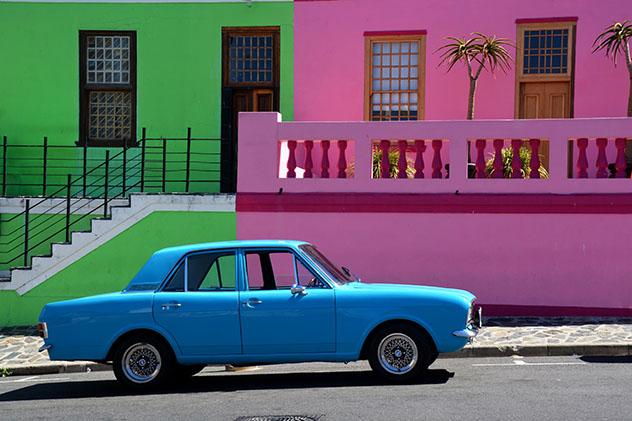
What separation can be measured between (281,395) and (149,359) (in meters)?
1.51

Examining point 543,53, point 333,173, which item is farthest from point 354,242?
point 543,53

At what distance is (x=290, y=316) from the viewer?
Result: 356 inches

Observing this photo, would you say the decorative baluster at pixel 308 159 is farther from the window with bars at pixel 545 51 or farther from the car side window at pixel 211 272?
the window with bars at pixel 545 51

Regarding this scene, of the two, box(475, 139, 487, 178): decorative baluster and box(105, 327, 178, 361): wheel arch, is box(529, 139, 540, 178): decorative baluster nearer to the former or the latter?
box(475, 139, 487, 178): decorative baluster

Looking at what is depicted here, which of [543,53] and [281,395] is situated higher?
[543,53]

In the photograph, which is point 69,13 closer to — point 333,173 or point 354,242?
point 333,173

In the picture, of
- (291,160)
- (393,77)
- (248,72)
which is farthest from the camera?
(248,72)

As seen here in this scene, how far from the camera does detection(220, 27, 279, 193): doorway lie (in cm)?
1672

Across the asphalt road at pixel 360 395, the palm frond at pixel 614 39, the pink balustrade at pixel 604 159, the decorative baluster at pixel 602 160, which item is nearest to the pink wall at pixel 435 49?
the palm frond at pixel 614 39

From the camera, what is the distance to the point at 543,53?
16.1 meters

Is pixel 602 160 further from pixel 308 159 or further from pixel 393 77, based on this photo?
pixel 393 77

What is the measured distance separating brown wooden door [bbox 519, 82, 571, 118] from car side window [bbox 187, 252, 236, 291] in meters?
8.33

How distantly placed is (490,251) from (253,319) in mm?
5071

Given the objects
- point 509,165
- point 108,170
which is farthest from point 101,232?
point 509,165
